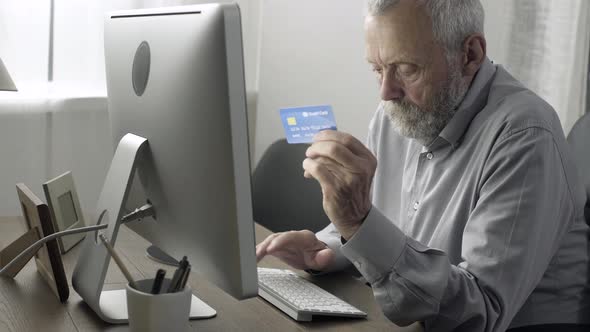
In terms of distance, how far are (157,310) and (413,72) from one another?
78 centimetres

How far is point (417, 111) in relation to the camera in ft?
5.43

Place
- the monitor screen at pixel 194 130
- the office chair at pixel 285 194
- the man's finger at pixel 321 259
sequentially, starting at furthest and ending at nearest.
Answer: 1. the office chair at pixel 285 194
2. the man's finger at pixel 321 259
3. the monitor screen at pixel 194 130

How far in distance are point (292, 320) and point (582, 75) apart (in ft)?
7.95

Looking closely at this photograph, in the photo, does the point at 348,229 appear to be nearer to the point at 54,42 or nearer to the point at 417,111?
the point at 417,111

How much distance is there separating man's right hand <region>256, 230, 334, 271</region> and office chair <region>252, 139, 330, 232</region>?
0.92 m

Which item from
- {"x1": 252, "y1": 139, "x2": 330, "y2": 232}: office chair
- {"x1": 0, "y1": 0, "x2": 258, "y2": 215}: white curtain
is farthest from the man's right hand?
{"x1": 0, "y1": 0, "x2": 258, "y2": 215}: white curtain

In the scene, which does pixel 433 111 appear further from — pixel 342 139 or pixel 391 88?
pixel 342 139

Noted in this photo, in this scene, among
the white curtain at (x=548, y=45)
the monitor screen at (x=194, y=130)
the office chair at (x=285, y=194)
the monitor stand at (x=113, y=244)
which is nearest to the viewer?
the monitor screen at (x=194, y=130)

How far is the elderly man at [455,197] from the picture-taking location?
133 centimetres

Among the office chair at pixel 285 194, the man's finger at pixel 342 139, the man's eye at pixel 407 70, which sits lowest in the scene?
the office chair at pixel 285 194

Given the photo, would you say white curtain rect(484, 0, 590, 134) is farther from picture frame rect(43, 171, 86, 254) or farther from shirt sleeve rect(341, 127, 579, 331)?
picture frame rect(43, 171, 86, 254)

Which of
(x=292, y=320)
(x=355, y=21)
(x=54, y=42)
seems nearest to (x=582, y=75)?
(x=355, y=21)

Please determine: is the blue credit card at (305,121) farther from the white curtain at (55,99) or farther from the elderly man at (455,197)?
the white curtain at (55,99)

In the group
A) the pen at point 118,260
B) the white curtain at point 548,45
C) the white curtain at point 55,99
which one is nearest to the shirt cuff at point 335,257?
the pen at point 118,260
